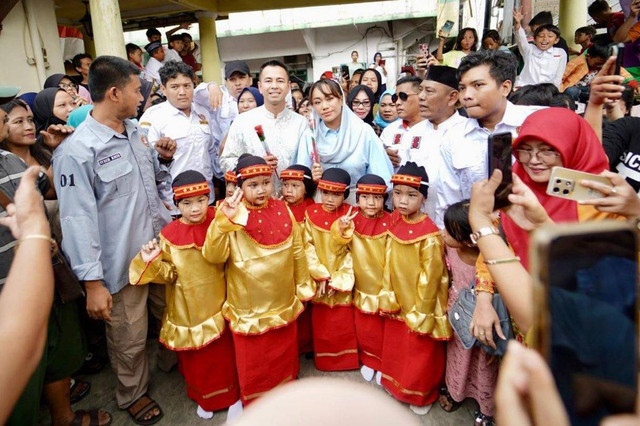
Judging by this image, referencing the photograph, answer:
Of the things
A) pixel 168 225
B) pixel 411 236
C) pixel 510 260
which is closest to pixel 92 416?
pixel 168 225

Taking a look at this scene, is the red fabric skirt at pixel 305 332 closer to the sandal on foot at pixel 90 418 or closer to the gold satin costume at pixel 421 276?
the gold satin costume at pixel 421 276

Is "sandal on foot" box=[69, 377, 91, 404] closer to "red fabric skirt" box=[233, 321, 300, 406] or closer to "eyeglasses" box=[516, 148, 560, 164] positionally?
"red fabric skirt" box=[233, 321, 300, 406]

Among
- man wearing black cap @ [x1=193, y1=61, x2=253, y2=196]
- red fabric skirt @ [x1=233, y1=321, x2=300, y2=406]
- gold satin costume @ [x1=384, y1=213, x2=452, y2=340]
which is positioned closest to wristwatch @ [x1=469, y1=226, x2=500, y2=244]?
gold satin costume @ [x1=384, y1=213, x2=452, y2=340]

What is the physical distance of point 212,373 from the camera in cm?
260

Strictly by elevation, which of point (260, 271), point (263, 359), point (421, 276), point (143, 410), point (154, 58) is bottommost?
point (143, 410)

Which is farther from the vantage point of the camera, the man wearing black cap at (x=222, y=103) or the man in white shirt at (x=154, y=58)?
the man in white shirt at (x=154, y=58)

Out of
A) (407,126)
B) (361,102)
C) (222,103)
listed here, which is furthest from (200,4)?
(407,126)

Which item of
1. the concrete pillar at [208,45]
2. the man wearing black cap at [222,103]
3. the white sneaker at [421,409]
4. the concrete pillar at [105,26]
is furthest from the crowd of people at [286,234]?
the concrete pillar at [208,45]

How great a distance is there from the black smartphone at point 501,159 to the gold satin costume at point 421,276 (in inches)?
42.5

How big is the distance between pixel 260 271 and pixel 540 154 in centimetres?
166

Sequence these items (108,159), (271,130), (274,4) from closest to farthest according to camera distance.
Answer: (108,159)
(271,130)
(274,4)

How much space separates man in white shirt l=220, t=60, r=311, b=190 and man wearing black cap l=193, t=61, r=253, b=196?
2.29 feet

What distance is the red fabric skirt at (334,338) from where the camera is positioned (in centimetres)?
295

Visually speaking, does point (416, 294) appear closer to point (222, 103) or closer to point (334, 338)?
point (334, 338)
